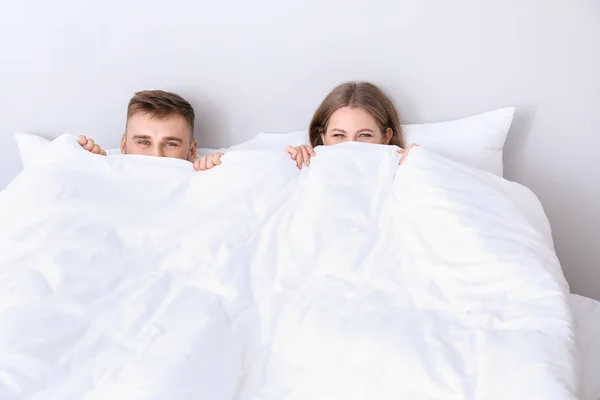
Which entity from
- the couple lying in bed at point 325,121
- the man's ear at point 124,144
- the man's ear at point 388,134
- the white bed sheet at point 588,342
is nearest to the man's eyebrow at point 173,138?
the couple lying in bed at point 325,121

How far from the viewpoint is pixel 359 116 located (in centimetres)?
156

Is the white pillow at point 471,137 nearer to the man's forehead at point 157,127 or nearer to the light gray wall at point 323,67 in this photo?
the light gray wall at point 323,67

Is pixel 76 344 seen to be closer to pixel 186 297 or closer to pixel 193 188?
pixel 186 297

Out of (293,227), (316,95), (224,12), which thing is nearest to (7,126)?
(224,12)

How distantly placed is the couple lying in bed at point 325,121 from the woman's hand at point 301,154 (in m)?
0.17

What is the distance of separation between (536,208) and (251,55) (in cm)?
90

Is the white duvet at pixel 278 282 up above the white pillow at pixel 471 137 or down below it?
below

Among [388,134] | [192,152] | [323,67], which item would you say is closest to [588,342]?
[388,134]

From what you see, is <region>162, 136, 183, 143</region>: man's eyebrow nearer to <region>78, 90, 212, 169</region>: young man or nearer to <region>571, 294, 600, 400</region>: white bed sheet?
→ <region>78, 90, 212, 169</region>: young man

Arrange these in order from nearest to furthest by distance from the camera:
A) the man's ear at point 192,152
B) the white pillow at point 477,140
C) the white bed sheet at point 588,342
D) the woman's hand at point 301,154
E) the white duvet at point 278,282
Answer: the white duvet at point 278,282, the white bed sheet at point 588,342, the woman's hand at point 301,154, the white pillow at point 477,140, the man's ear at point 192,152

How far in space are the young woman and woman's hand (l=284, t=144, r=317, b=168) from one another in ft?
0.45

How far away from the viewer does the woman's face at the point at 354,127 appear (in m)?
1.56

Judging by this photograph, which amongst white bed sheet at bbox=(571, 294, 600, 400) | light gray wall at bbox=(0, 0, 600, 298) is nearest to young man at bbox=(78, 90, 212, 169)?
light gray wall at bbox=(0, 0, 600, 298)

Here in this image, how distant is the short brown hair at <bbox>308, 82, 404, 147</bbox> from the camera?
5.14 feet
